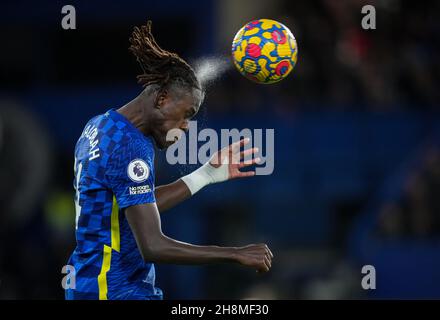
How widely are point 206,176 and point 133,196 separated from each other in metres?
1.47

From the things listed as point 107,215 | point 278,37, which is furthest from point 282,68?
point 107,215

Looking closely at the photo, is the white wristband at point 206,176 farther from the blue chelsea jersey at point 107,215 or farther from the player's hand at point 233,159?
the blue chelsea jersey at point 107,215

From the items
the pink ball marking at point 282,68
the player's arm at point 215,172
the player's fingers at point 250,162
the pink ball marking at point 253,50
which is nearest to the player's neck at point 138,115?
the player's arm at point 215,172

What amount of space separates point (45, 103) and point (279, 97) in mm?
4192

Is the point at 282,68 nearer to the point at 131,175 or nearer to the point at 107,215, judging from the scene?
the point at 131,175

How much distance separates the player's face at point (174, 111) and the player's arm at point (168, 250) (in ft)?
1.93

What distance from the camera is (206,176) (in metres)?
6.96

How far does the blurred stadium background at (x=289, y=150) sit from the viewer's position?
12.4 metres

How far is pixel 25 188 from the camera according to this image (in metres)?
14.8

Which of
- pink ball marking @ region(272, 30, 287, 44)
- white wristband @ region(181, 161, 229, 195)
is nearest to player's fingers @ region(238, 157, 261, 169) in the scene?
white wristband @ region(181, 161, 229, 195)

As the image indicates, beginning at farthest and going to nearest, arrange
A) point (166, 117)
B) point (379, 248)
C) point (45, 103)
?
point (45, 103), point (379, 248), point (166, 117)

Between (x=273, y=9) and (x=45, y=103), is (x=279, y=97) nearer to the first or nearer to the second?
(x=273, y=9)

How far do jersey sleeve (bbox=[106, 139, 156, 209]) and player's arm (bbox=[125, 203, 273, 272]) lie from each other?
2.5 inches

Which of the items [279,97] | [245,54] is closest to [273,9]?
[279,97]
